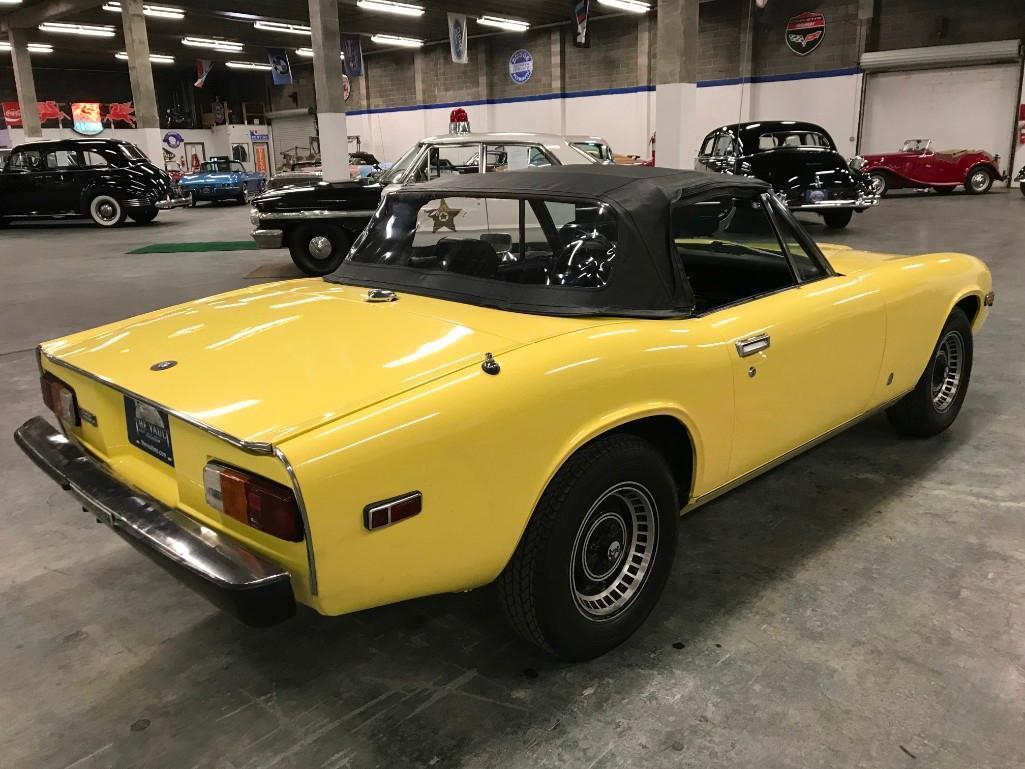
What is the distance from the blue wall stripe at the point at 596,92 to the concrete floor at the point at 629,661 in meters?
20.8

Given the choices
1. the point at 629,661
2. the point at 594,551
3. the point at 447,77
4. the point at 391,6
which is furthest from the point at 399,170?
the point at 447,77

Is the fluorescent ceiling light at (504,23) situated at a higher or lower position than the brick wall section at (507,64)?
higher

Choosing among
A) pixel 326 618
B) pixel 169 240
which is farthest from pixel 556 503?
pixel 169 240

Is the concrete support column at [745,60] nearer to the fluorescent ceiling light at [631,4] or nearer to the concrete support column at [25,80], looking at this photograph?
the fluorescent ceiling light at [631,4]

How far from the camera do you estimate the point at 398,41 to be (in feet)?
89.6

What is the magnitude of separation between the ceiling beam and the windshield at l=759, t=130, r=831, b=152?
17551 mm

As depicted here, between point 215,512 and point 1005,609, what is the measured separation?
2369mm

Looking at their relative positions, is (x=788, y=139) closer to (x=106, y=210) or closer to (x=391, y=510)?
(x=391, y=510)

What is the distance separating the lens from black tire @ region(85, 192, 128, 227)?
53.0ft

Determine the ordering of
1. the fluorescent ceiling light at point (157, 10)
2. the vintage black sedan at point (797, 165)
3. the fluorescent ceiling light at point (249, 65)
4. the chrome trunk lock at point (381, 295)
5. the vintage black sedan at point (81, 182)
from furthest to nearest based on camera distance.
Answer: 1. the fluorescent ceiling light at point (249, 65)
2. the fluorescent ceiling light at point (157, 10)
3. the vintage black sedan at point (81, 182)
4. the vintage black sedan at point (797, 165)
5. the chrome trunk lock at point (381, 295)

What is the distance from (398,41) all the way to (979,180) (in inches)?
743

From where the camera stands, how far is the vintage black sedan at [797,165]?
39.2 ft

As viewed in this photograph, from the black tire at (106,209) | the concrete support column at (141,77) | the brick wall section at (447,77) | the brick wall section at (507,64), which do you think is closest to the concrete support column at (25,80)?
the concrete support column at (141,77)

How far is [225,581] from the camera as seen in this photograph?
1697 mm
